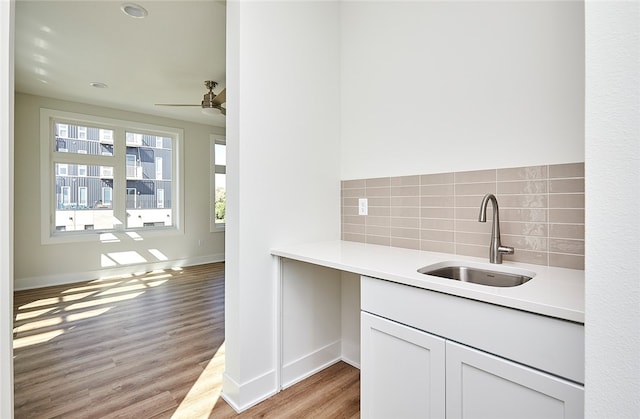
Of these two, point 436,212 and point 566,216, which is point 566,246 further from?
point 436,212

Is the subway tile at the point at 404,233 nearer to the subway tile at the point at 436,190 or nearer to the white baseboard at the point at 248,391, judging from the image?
the subway tile at the point at 436,190

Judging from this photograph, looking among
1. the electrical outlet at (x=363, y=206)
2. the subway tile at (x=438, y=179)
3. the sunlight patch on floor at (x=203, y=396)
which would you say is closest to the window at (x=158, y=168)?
the sunlight patch on floor at (x=203, y=396)

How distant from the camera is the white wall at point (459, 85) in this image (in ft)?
4.38

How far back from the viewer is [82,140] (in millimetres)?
4707

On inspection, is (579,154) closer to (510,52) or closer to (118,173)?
(510,52)

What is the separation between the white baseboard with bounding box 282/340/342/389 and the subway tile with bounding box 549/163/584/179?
66.6 inches

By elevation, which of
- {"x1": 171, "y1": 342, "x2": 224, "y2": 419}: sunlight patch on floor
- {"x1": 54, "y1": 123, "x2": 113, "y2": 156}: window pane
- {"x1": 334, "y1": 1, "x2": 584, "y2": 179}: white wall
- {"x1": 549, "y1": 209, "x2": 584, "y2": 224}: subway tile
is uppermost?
{"x1": 54, "y1": 123, "x2": 113, "y2": 156}: window pane

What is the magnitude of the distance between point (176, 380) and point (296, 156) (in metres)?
1.65

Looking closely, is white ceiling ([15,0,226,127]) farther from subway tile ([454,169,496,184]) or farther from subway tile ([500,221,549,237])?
subway tile ([500,221,549,237])

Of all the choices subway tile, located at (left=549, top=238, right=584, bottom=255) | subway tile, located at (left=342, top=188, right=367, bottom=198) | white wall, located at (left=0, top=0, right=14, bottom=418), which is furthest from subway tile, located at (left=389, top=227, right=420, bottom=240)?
white wall, located at (left=0, top=0, right=14, bottom=418)

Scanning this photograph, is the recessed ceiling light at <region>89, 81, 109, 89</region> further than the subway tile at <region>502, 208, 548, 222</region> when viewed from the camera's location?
Yes

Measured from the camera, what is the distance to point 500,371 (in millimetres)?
954

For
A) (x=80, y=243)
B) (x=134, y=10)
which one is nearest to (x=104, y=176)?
(x=80, y=243)

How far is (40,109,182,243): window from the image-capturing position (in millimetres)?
4469
